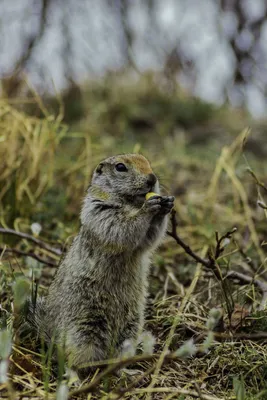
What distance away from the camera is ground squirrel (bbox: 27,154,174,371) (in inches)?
96.3

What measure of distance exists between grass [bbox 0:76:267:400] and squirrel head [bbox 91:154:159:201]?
57 centimetres

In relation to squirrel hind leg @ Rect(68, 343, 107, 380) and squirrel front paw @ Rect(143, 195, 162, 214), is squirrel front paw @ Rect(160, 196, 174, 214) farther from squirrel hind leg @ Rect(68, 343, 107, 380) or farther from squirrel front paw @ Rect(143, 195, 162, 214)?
squirrel hind leg @ Rect(68, 343, 107, 380)

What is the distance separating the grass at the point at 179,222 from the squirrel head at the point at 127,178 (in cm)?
57

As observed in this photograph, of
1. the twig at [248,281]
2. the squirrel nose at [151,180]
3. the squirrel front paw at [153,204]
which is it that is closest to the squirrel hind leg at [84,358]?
the squirrel front paw at [153,204]

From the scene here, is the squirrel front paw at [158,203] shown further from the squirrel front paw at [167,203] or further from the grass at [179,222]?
the grass at [179,222]

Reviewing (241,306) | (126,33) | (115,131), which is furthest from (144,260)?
(126,33)

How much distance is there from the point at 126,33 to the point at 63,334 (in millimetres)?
5884

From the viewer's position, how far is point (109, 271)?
8.21 ft

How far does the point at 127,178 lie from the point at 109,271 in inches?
17.8

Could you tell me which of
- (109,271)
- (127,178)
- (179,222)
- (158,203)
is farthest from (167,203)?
(179,222)

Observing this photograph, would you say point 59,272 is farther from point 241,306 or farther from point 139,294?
point 241,306

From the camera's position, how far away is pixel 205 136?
24.6ft

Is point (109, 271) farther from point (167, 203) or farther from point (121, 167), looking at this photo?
point (121, 167)

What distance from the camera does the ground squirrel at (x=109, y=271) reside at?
2447 mm
